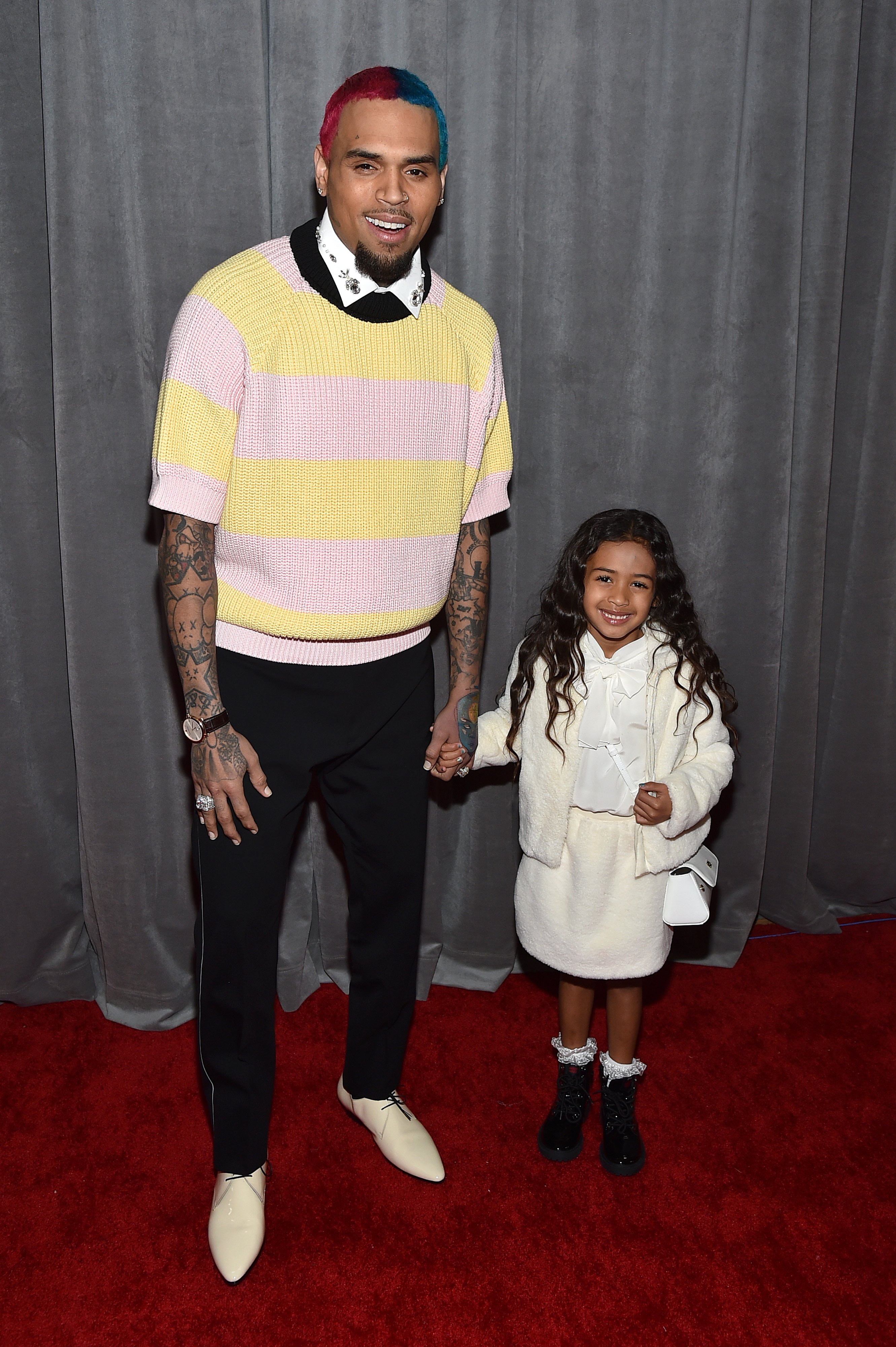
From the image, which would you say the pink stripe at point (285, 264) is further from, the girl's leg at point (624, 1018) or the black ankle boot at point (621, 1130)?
the black ankle boot at point (621, 1130)

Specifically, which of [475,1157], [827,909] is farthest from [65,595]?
[827,909]

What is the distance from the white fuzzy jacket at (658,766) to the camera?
5.95 feet

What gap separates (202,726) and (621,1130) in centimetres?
113

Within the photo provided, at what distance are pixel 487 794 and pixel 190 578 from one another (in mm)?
1084

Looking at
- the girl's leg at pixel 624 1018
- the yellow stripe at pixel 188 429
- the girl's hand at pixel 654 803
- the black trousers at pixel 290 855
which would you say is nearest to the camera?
the yellow stripe at pixel 188 429

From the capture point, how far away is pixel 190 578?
59.2 inches

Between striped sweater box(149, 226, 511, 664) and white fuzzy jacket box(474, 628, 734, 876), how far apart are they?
0.34 meters

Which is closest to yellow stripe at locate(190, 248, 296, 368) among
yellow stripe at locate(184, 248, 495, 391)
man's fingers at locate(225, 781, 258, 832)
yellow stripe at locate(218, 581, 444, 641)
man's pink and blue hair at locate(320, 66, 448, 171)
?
yellow stripe at locate(184, 248, 495, 391)

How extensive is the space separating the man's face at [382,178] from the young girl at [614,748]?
63 cm

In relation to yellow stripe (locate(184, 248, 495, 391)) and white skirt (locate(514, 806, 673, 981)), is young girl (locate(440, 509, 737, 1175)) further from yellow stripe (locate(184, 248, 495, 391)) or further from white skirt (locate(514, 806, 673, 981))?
yellow stripe (locate(184, 248, 495, 391))

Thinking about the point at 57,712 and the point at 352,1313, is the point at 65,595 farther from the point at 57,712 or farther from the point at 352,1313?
the point at 352,1313

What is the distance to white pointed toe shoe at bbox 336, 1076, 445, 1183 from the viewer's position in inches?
75.3

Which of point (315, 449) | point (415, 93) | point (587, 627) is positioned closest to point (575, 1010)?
point (587, 627)

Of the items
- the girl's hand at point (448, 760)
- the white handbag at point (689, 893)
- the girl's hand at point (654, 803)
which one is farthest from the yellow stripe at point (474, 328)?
the white handbag at point (689, 893)
